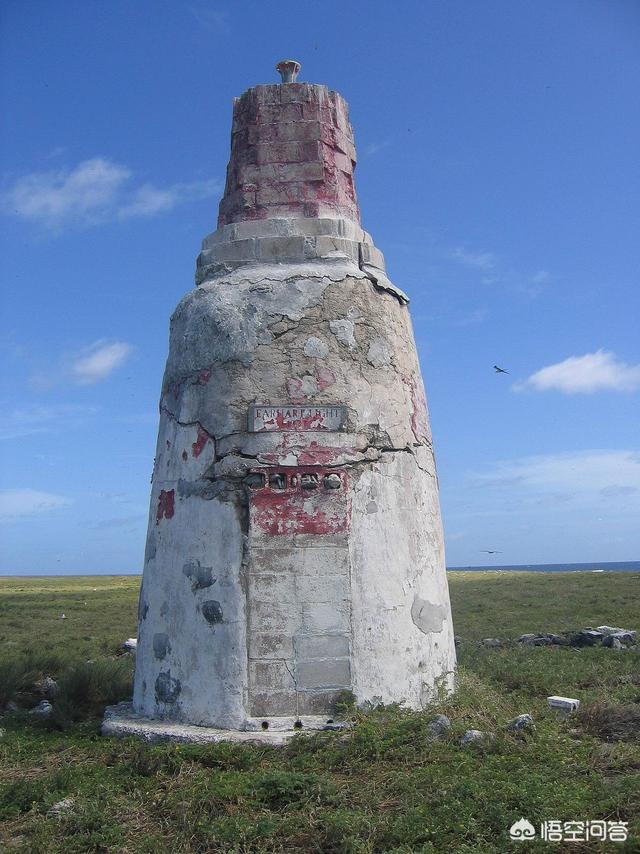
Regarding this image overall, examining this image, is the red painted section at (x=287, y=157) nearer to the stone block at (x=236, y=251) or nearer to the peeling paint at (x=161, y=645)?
the stone block at (x=236, y=251)

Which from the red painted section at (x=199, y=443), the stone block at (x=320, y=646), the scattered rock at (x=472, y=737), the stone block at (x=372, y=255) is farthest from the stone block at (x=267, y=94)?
the scattered rock at (x=472, y=737)

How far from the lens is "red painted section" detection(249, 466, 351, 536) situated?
6078 mm

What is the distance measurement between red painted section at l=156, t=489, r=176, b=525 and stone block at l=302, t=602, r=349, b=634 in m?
1.41

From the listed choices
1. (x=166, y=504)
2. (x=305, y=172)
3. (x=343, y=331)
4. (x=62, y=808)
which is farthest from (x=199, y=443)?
(x=62, y=808)

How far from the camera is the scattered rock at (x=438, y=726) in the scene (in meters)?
5.59

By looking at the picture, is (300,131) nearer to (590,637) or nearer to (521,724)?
(521,724)

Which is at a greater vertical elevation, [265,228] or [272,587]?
[265,228]

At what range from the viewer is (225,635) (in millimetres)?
5930

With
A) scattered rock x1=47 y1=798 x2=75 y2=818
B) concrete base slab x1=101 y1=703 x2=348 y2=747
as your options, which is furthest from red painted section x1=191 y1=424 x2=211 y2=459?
scattered rock x1=47 y1=798 x2=75 y2=818

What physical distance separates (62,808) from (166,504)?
248cm

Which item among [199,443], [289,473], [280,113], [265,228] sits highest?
[280,113]

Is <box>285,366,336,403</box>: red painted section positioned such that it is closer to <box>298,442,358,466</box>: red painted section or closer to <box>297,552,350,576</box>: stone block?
<box>298,442,358,466</box>: red painted section

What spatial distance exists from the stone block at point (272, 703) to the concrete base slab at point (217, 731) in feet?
0.24

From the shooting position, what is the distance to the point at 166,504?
664cm
